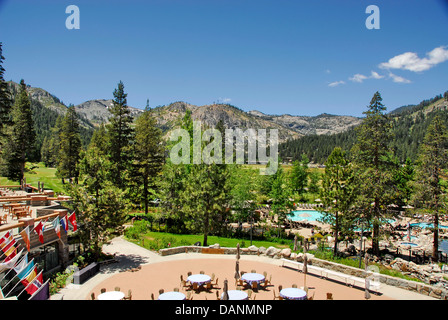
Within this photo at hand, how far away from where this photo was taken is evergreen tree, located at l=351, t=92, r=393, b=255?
26.5 meters

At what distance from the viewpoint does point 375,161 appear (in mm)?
27625

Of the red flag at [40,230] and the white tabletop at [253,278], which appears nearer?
the red flag at [40,230]

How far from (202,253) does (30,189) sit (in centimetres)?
2548

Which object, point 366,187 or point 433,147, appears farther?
point 433,147

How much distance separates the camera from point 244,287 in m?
16.7

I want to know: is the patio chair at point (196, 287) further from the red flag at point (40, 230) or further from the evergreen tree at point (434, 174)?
the evergreen tree at point (434, 174)

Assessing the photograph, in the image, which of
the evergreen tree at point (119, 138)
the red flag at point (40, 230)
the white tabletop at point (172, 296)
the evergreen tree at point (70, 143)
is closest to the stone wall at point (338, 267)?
the red flag at point (40, 230)

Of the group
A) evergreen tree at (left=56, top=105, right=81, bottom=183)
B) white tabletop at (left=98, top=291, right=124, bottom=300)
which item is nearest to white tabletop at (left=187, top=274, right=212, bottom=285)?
white tabletop at (left=98, top=291, right=124, bottom=300)

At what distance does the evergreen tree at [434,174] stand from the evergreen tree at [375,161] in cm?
455

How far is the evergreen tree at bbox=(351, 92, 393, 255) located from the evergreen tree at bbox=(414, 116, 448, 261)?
4545 mm

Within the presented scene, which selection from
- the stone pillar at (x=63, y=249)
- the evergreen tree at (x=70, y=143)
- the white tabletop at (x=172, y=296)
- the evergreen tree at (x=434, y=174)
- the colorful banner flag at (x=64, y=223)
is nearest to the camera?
the white tabletop at (x=172, y=296)

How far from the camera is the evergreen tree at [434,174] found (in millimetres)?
28672

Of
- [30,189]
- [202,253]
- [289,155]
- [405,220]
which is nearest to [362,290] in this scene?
[202,253]

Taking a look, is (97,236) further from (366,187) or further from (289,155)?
(289,155)
